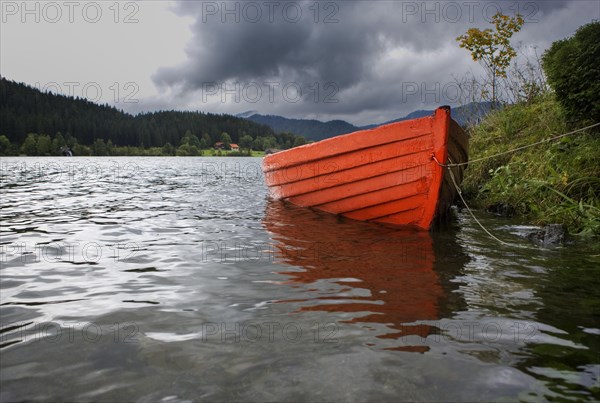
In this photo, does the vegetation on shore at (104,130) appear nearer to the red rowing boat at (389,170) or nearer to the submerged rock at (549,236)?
the red rowing boat at (389,170)

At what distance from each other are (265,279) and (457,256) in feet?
8.33

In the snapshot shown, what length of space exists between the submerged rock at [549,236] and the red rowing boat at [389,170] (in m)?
1.53

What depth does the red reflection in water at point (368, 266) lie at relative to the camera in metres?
3.32

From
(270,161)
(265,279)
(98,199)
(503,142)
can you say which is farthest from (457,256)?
(98,199)

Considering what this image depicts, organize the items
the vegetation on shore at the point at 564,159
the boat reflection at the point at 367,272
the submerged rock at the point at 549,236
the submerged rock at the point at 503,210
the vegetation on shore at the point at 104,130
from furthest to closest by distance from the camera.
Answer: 1. the vegetation on shore at the point at 104,130
2. the submerged rock at the point at 503,210
3. the vegetation on shore at the point at 564,159
4. the submerged rock at the point at 549,236
5. the boat reflection at the point at 367,272

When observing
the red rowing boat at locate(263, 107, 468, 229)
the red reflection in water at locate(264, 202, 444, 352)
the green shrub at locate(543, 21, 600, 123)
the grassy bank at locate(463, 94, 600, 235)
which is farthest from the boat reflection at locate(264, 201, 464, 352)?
the green shrub at locate(543, 21, 600, 123)

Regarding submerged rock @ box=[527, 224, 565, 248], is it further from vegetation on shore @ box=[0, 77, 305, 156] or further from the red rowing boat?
vegetation on shore @ box=[0, 77, 305, 156]

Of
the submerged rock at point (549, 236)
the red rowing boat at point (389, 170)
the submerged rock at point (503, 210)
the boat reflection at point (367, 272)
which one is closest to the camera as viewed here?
the boat reflection at point (367, 272)

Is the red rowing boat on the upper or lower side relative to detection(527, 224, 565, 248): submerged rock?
upper

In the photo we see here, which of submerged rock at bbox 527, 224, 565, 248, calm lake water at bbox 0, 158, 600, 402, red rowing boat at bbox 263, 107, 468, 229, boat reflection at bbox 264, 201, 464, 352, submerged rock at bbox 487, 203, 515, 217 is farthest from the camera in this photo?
submerged rock at bbox 487, 203, 515, 217

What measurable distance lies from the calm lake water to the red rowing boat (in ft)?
3.52

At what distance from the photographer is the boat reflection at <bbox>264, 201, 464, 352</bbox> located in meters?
3.26

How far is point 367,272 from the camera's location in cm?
453

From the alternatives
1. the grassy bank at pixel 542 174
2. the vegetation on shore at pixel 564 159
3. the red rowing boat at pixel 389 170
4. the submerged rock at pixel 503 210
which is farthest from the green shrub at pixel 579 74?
the submerged rock at pixel 503 210
